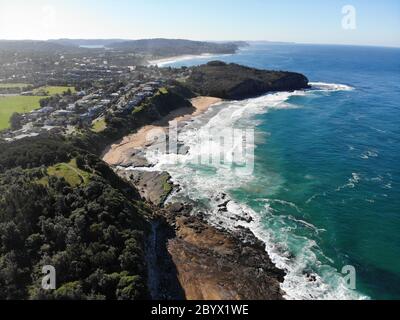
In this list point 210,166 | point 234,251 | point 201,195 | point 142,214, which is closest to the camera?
point 234,251

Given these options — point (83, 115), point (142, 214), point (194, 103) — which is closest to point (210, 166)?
point (142, 214)

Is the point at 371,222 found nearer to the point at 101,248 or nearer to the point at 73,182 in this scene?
the point at 101,248

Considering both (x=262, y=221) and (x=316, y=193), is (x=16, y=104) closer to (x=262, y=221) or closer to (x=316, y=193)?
(x=262, y=221)

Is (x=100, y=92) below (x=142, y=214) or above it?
above

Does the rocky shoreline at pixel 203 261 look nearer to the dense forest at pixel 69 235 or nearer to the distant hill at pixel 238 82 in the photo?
the dense forest at pixel 69 235

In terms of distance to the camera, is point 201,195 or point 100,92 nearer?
point 201,195

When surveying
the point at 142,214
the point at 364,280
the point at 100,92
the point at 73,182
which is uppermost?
the point at 100,92
